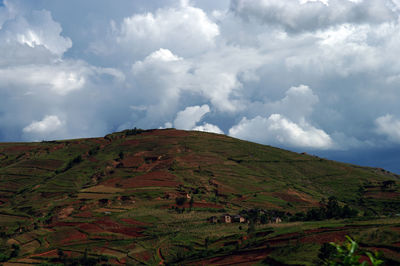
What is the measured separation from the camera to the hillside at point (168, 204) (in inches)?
3497

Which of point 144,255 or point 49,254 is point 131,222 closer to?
point 49,254

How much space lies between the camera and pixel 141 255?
89.1 m

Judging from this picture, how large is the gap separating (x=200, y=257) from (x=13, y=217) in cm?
8418

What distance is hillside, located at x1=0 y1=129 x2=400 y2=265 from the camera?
8881 centimetres

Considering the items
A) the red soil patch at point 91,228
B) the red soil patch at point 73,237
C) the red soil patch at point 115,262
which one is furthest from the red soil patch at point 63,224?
the red soil patch at point 115,262

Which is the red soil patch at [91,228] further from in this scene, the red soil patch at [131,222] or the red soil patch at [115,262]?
the red soil patch at [115,262]

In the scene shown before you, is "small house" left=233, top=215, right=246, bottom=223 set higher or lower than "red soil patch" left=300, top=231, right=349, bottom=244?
higher

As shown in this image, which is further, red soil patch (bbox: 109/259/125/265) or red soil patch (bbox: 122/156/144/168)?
red soil patch (bbox: 122/156/144/168)

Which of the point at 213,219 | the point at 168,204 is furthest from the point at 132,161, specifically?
the point at 213,219

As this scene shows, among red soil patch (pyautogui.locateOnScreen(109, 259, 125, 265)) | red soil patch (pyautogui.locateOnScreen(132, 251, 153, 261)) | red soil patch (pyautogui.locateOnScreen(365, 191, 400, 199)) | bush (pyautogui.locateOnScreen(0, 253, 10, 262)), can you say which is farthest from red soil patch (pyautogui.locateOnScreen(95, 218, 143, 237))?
red soil patch (pyautogui.locateOnScreen(365, 191, 400, 199))

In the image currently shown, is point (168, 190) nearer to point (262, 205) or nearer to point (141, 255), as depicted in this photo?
point (262, 205)

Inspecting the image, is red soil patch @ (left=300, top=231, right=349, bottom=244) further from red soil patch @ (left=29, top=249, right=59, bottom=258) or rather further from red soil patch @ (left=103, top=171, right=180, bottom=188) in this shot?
red soil patch @ (left=103, top=171, right=180, bottom=188)

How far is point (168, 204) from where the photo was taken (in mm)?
134250

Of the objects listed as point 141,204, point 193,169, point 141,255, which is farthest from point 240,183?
point 141,255
